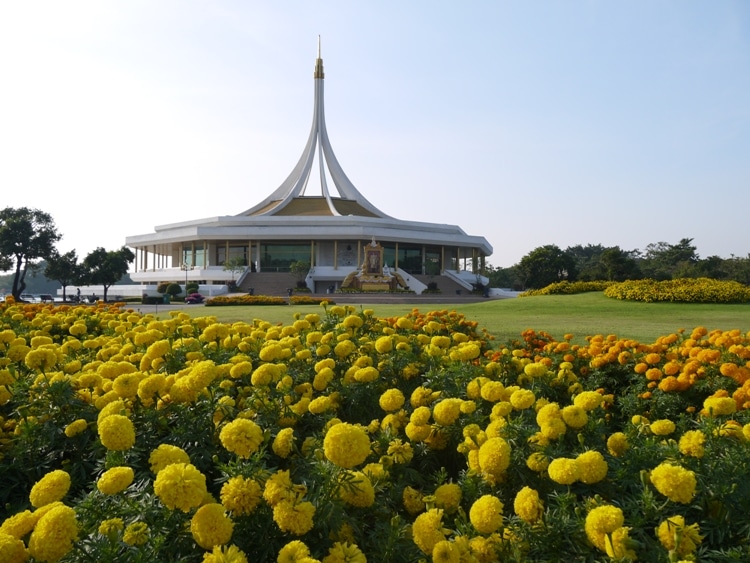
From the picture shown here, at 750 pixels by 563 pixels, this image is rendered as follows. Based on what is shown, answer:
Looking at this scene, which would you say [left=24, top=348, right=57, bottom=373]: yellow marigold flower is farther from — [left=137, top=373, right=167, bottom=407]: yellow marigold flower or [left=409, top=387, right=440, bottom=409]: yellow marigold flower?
[left=409, top=387, right=440, bottom=409]: yellow marigold flower

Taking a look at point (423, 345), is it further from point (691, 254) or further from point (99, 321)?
point (691, 254)

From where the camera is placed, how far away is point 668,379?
385cm

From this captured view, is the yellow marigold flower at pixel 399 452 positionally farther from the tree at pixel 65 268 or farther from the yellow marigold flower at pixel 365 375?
the tree at pixel 65 268

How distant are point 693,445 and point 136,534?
80.5 inches

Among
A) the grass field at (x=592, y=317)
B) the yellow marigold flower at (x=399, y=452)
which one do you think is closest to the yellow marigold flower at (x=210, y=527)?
the yellow marigold flower at (x=399, y=452)

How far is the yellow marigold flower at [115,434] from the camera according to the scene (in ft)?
7.00

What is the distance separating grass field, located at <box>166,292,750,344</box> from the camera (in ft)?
30.7

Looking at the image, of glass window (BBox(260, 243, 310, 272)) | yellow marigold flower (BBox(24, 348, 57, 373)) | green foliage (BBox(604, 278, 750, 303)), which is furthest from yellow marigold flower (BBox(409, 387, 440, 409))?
glass window (BBox(260, 243, 310, 272))

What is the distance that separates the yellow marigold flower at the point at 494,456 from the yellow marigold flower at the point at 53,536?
1.41 metres

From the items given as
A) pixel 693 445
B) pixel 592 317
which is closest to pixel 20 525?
pixel 693 445

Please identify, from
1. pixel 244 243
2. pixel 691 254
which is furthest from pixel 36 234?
pixel 691 254

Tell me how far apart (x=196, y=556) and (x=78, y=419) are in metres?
1.24

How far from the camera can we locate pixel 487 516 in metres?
1.96

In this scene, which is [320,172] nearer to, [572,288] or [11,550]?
[572,288]
